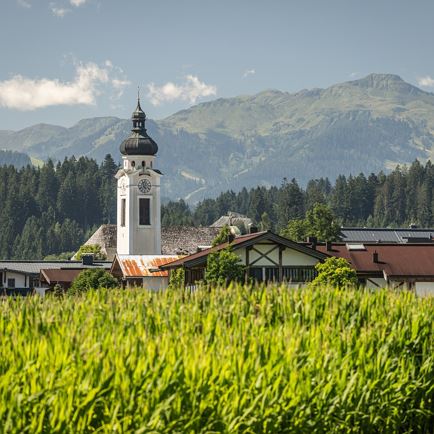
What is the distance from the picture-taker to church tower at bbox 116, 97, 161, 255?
152750 millimetres

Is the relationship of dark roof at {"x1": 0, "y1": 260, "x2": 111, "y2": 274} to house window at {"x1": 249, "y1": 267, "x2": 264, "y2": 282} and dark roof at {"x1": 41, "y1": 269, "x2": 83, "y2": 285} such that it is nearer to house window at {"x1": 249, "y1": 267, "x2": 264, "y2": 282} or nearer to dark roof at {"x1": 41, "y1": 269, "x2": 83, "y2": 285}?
dark roof at {"x1": 41, "y1": 269, "x2": 83, "y2": 285}

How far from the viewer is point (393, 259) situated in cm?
7700

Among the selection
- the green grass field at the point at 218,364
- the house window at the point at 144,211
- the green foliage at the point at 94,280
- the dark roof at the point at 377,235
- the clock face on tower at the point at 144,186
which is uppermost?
the clock face on tower at the point at 144,186

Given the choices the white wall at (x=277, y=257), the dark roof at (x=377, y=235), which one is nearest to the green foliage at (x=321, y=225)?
the dark roof at (x=377, y=235)

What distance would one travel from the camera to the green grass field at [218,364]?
19.5 m

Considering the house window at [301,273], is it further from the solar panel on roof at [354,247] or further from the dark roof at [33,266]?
the dark roof at [33,266]

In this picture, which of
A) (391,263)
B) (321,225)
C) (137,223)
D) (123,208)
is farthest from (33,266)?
(391,263)

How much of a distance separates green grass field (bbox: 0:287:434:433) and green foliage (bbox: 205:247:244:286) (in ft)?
110

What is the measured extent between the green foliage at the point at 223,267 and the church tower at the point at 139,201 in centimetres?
8925

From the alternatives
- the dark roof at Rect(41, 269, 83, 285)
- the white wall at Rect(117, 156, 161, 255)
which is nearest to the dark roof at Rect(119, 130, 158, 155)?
the white wall at Rect(117, 156, 161, 255)

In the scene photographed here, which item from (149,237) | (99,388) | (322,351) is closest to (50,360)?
(99,388)

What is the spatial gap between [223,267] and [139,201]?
92.4 meters

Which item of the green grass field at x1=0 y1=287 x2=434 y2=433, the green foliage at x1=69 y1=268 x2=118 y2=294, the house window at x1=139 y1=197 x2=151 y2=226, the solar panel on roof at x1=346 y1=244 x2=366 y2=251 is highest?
the house window at x1=139 y1=197 x2=151 y2=226

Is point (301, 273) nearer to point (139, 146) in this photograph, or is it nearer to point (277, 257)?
point (277, 257)
